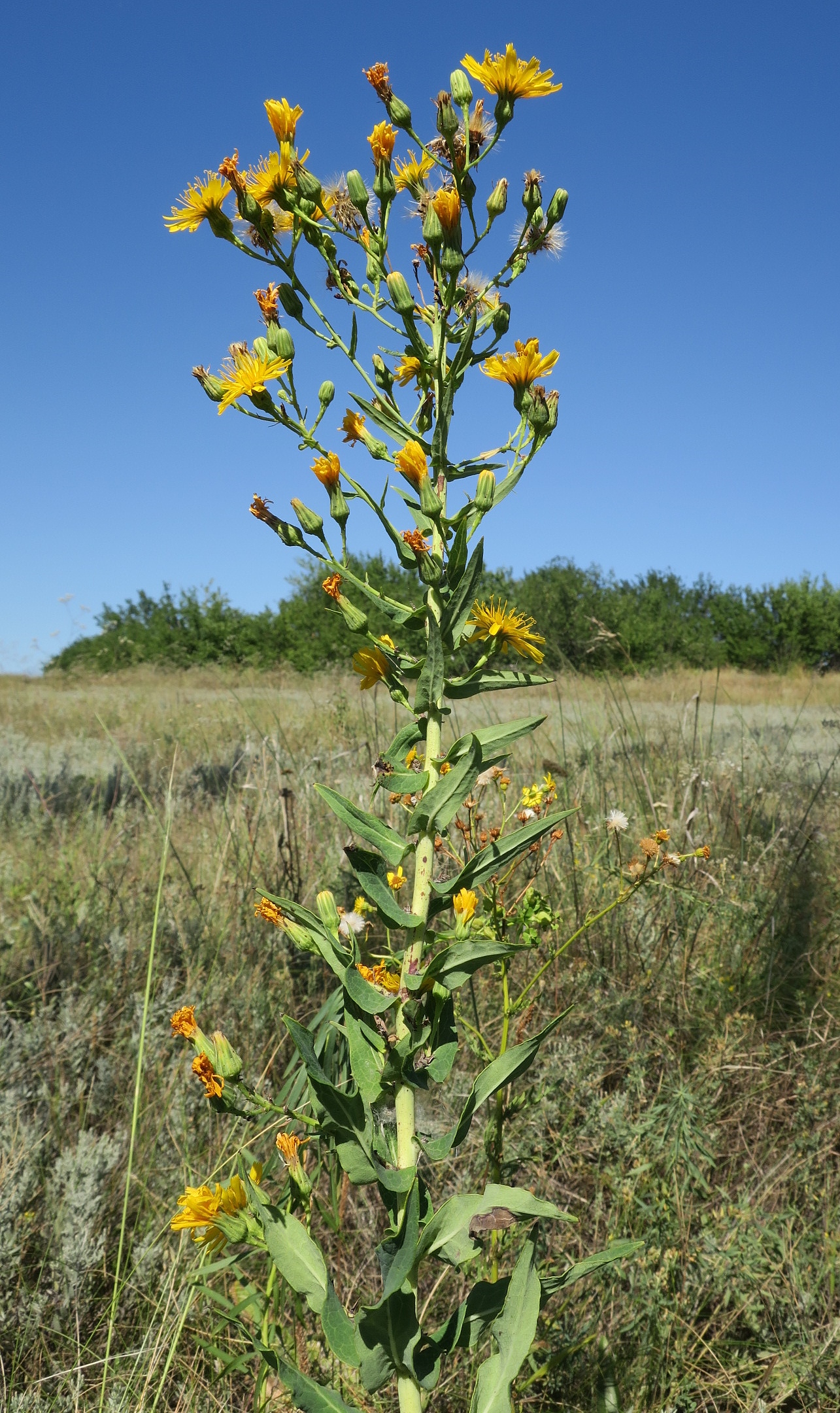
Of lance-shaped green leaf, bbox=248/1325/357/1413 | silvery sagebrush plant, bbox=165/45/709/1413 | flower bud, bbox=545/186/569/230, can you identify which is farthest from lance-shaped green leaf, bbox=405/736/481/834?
flower bud, bbox=545/186/569/230

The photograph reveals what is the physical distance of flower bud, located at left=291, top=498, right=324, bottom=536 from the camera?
115cm

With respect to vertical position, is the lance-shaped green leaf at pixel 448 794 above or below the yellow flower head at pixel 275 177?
below

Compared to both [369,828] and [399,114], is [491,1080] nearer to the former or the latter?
[369,828]

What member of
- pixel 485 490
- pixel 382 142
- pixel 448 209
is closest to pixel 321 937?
pixel 485 490

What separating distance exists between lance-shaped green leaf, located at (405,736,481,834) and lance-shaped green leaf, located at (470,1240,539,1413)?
0.53 m

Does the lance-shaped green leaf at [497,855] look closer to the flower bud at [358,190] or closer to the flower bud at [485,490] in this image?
the flower bud at [485,490]

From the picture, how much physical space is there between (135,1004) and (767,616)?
24.2 metres

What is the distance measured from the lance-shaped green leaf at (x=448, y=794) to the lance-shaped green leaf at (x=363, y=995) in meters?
0.19

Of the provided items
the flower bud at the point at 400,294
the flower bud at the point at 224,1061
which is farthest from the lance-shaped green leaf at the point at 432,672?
the flower bud at the point at 224,1061

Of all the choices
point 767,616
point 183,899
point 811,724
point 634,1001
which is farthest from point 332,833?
point 767,616

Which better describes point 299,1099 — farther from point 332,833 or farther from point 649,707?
point 649,707

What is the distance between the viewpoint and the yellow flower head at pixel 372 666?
112cm

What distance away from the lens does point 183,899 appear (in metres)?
2.84

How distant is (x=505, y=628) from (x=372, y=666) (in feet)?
0.63
